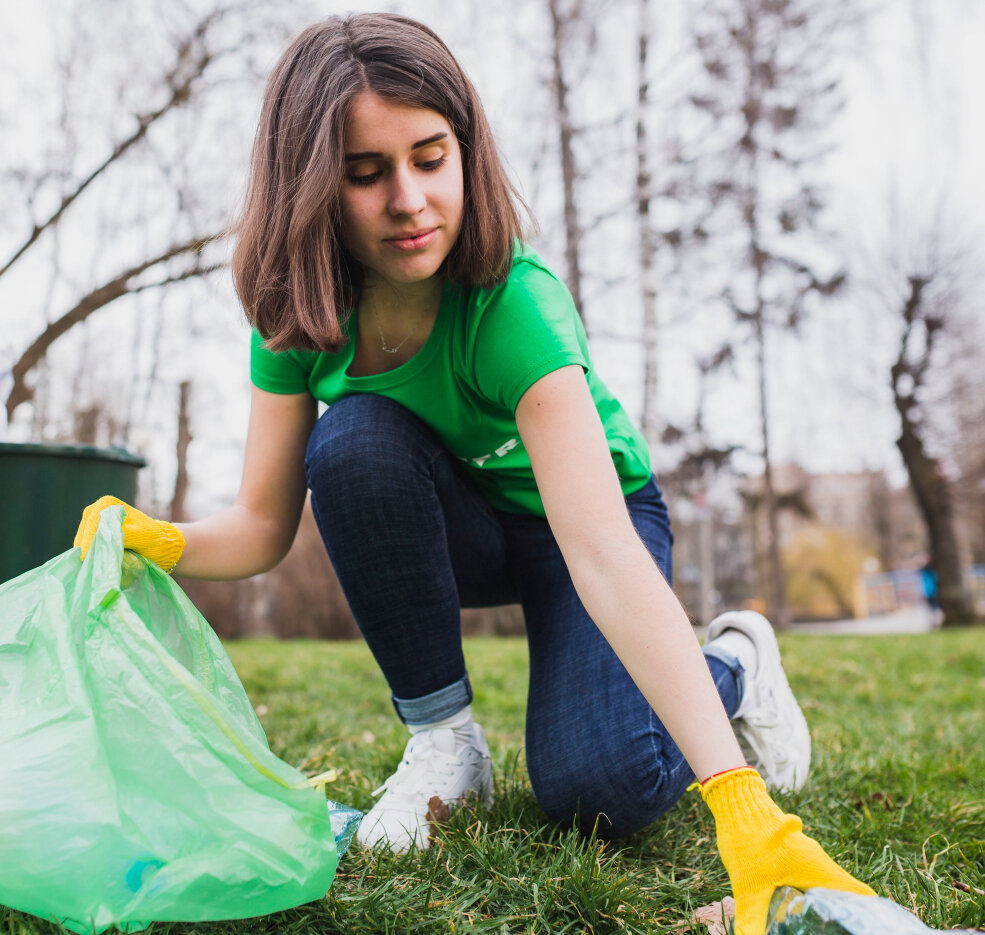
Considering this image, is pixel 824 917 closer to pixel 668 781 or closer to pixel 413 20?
pixel 668 781

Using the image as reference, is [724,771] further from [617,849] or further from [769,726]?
[769,726]

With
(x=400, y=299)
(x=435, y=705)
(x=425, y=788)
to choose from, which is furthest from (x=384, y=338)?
(x=425, y=788)

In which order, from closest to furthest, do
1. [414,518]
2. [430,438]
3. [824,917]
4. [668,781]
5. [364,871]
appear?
[824,917] < [364,871] < [668,781] < [414,518] < [430,438]

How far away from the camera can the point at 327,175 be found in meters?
1.20

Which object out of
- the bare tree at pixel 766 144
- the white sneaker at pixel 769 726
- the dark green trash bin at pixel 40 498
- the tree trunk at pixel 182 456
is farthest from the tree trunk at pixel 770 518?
the dark green trash bin at pixel 40 498

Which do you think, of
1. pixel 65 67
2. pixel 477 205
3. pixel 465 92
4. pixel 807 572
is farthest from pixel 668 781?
pixel 807 572

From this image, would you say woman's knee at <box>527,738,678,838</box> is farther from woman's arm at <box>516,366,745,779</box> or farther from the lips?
the lips

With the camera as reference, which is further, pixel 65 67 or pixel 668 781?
pixel 65 67

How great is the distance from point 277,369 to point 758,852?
1.11m

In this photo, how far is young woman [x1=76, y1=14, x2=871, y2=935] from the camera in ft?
3.64

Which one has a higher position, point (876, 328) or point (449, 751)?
point (876, 328)

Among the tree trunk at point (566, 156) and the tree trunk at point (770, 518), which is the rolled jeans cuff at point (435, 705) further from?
the tree trunk at point (770, 518)

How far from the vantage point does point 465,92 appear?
52.4 inches

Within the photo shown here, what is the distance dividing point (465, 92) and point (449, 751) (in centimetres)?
111
